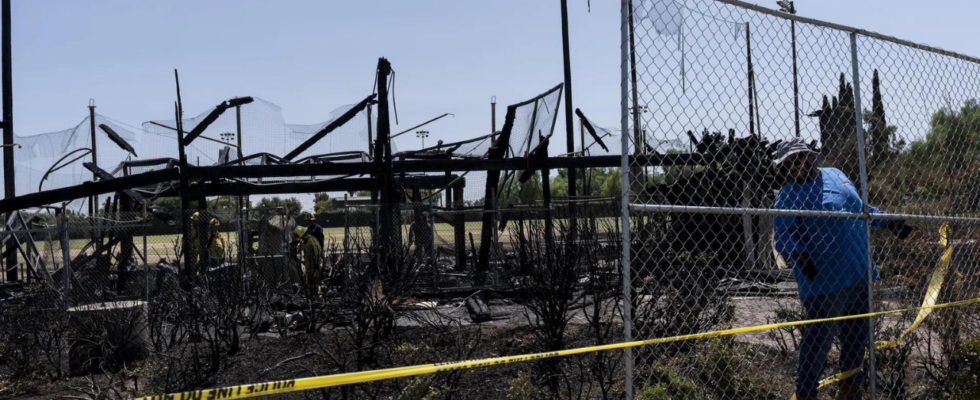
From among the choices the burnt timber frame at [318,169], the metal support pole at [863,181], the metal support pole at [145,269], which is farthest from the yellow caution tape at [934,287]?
the burnt timber frame at [318,169]

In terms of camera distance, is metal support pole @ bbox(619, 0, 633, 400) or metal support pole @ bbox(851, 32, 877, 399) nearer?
metal support pole @ bbox(619, 0, 633, 400)

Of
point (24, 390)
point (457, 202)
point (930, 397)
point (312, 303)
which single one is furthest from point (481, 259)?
point (930, 397)

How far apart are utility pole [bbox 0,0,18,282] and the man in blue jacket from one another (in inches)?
648

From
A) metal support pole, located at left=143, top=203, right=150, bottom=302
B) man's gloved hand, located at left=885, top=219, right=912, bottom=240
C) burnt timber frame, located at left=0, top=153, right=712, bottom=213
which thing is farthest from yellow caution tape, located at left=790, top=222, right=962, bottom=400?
burnt timber frame, located at left=0, top=153, right=712, bottom=213

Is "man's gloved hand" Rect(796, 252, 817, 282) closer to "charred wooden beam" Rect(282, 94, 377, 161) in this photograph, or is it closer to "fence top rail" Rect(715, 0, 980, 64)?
"fence top rail" Rect(715, 0, 980, 64)

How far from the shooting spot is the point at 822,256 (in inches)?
176

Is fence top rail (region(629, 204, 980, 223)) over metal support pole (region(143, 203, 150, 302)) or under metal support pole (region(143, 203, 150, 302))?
over

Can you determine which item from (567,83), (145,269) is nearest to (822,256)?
(145,269)

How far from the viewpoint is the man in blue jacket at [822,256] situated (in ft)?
14.4

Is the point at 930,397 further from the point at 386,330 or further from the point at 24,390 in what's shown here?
the point at 24,390

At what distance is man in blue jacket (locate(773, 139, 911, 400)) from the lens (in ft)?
14.4

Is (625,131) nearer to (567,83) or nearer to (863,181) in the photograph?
(863,181)

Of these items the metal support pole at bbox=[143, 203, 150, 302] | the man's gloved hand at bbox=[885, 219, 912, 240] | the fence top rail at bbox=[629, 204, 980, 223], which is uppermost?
the fence top rail at bbox=[629, 204, 980, 223]

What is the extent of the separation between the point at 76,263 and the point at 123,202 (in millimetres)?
1858
